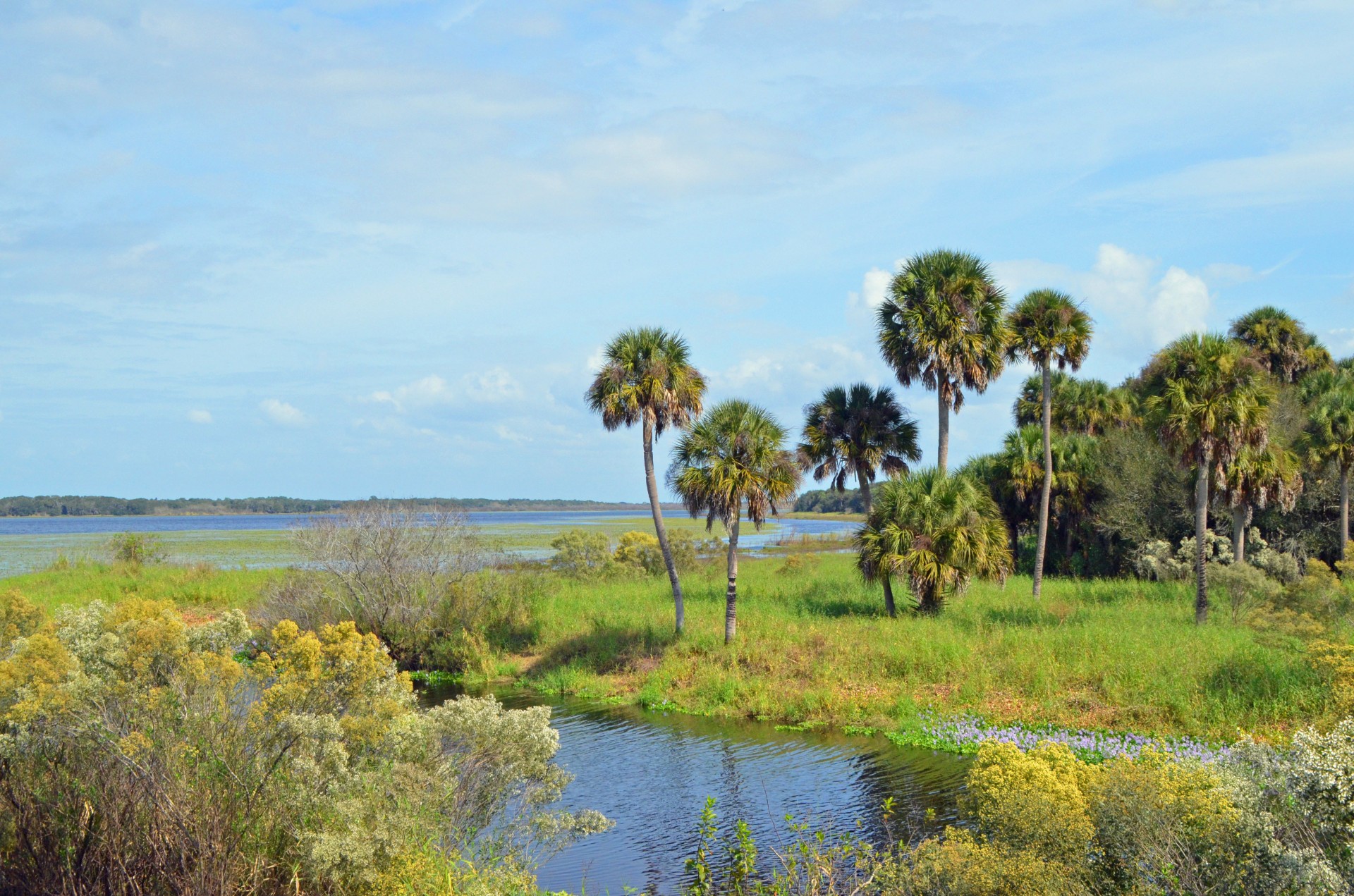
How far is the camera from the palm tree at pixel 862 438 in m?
34.3

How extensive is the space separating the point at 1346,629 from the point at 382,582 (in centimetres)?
2545

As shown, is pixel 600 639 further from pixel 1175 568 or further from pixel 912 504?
pixel 1175 568

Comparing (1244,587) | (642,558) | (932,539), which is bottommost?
(642,558)

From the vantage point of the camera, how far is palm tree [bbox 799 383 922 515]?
34312 millimetres

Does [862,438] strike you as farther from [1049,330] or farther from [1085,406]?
[1085,406]

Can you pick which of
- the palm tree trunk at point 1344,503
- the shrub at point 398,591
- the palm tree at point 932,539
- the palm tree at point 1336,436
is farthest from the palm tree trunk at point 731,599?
the palm tree trunk at point 1344,503

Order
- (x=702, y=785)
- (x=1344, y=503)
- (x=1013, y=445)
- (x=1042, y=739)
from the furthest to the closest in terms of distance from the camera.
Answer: (x=1013, y=445), (x=1344, y=503), (x=702, y=785), (x=1042, y=739)

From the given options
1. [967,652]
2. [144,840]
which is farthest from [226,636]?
[967,652]

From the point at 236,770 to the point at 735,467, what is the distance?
17.5 metres

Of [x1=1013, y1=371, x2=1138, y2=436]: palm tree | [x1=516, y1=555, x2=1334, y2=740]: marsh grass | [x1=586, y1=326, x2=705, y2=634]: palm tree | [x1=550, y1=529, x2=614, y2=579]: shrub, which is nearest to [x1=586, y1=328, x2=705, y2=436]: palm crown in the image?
[x1=586, y1=326, x2=705, y2=634]: palm tree

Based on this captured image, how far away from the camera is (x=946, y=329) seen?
3197 cm

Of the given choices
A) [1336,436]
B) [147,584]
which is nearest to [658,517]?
[1336,436]

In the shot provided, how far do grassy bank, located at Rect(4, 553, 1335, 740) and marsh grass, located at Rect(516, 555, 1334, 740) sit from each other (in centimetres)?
5

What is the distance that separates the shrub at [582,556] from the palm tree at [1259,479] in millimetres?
26451
